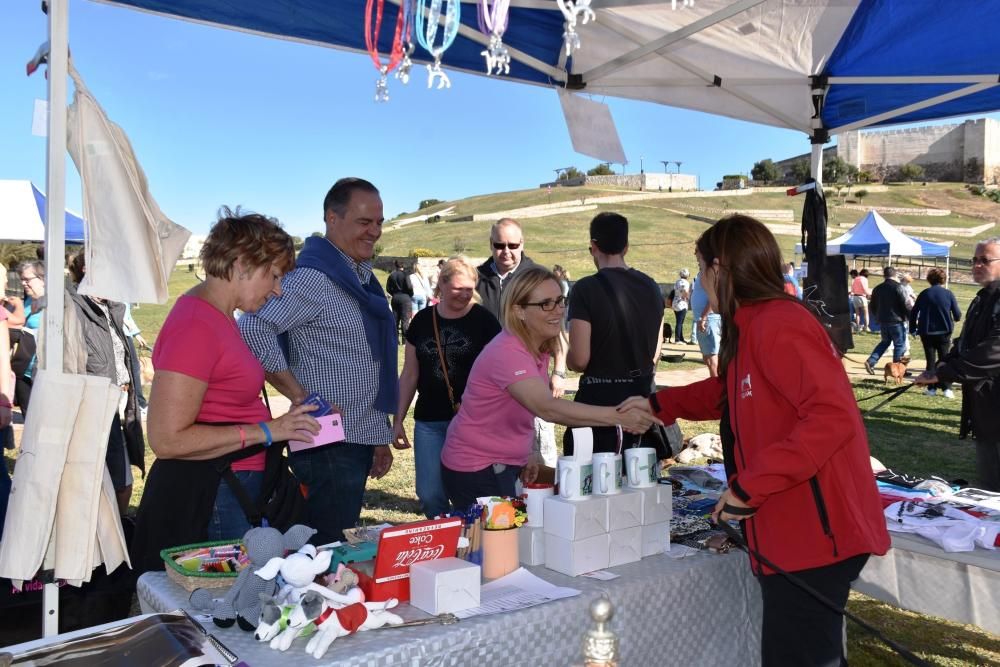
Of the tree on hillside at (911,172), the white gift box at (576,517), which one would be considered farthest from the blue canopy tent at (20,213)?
the tree on hillside at (911,172)

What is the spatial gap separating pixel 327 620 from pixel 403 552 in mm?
243

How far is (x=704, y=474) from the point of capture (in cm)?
312

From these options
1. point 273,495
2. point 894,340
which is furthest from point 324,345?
point 894,340

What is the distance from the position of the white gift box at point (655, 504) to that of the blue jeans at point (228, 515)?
3.61 feet

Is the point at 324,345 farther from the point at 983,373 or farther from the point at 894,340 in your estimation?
the point at 894,340

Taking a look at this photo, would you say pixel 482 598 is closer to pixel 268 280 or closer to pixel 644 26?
pixel 268 280

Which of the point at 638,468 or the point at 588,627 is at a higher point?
the point at 638,468

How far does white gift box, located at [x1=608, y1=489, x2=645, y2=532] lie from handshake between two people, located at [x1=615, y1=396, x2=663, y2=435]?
1.39 ft

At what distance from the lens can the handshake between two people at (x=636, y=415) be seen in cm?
251

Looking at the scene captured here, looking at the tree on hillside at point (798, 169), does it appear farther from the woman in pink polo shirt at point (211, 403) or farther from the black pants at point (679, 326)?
the woman in pink polo shirt at point (211, 403)

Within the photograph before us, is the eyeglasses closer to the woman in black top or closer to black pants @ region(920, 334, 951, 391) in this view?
the woman in black top

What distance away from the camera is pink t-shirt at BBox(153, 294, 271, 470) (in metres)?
1.99

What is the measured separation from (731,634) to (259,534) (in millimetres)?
1397

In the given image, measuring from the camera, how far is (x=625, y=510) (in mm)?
2074
